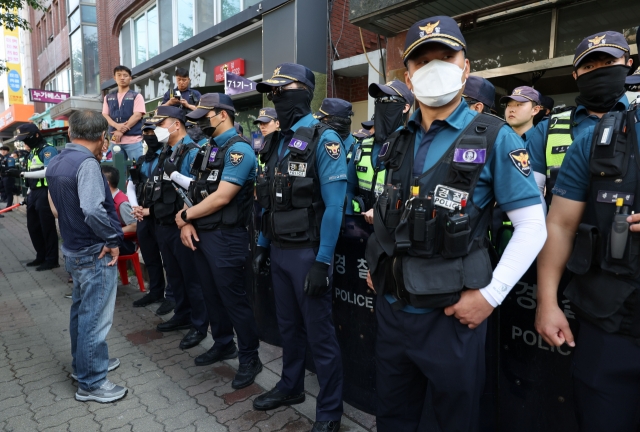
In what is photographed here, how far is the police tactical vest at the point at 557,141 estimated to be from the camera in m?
2.54

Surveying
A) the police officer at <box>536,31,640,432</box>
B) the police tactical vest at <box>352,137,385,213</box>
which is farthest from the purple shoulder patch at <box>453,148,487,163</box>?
the police tactical vest at <box>352,137,385,213</box>

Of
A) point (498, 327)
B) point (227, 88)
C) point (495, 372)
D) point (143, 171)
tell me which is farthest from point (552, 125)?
point (227, 88)

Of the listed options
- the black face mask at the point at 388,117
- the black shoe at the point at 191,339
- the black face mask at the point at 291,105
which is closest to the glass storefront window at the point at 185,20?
the black face mask at the point at 388,117

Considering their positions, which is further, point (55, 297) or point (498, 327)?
point (55, 297)

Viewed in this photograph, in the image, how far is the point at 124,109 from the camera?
23.8 feet

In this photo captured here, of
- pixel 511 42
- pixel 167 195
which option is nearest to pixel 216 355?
pixel 167 195

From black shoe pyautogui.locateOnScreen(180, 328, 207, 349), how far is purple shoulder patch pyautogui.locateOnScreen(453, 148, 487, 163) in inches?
129

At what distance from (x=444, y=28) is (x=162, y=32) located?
13.9m

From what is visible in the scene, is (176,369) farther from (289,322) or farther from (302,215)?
(302,215)

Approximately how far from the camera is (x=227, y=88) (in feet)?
23.5

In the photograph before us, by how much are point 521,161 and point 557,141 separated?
4.18 feet

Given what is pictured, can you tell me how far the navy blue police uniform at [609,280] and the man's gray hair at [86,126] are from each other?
120 inches

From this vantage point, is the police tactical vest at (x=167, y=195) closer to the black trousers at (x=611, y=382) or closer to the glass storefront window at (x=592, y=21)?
the black trousers at (x=611, y=382)

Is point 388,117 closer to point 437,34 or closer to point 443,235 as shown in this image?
point 437,34
